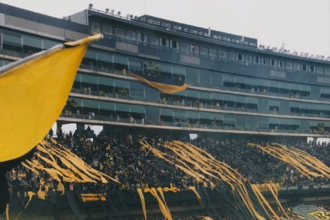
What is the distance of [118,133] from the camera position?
45.4 metres

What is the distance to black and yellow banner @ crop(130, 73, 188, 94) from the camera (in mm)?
46906

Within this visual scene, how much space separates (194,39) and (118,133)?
44.1 ft

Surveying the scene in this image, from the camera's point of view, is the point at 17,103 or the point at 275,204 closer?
the point at 17,103

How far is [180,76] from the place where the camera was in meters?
50.8

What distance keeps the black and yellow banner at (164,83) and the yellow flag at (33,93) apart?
30922 mm

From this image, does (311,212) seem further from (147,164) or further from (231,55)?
(231,55)

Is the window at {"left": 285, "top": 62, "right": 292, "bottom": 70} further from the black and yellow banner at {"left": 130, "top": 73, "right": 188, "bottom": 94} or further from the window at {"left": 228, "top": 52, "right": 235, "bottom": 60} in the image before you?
the black and yellow banner at {"left": 130, "top": 73, "right": 188, "bottom": 94}

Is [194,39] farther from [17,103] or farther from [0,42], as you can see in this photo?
[17,103]

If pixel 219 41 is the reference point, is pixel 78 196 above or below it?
below

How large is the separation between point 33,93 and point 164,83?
33822 mm

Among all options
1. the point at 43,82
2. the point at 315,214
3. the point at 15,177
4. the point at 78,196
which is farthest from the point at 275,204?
the point at 43,82

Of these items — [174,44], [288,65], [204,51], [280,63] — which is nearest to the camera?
[174,44]

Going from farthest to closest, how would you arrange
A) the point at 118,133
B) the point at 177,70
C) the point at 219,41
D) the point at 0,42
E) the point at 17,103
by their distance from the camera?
the point at 219,41 → the point at 177,70 → the point at 118,133 → the point at 0,42 → the point at 17,103

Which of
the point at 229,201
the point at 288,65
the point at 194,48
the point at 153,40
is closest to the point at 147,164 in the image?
the point at 229,201
